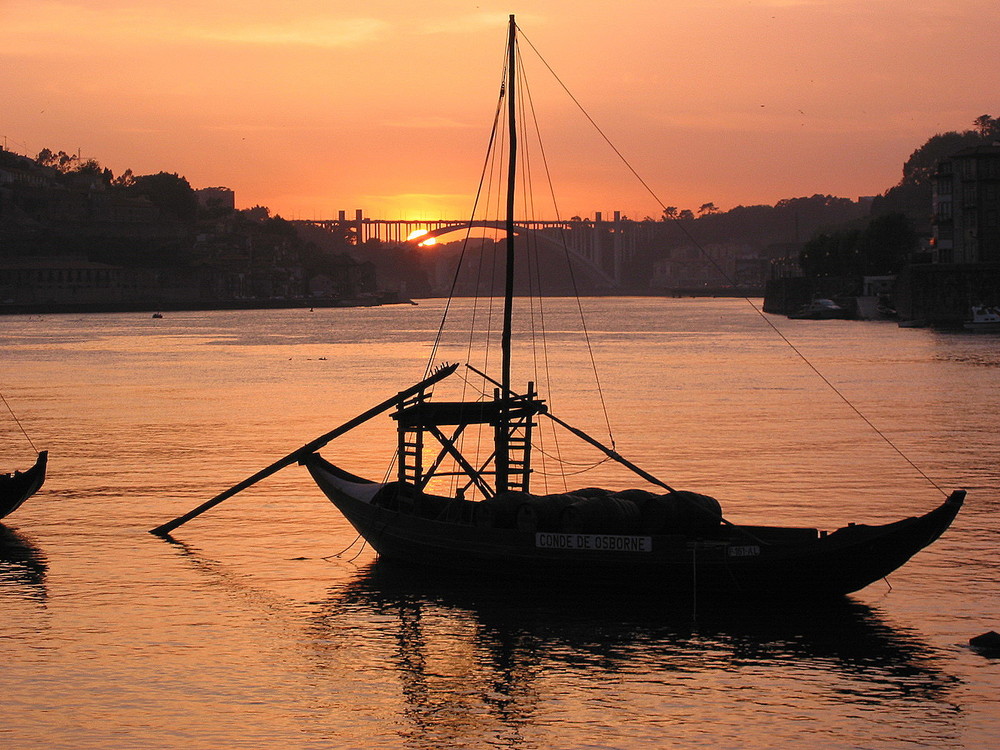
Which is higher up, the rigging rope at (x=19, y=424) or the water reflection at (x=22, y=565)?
the rigging rope at (x=19, y=424)

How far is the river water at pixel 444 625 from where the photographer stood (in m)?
15.5

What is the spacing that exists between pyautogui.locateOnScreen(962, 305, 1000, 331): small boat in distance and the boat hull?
9940 cm

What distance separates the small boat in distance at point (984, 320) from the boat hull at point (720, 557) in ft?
326

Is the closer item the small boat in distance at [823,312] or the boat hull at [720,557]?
the boat hull at [720,557]

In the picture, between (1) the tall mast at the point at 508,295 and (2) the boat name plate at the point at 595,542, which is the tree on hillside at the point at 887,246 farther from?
(2) the boat name plate at the point at 595,542

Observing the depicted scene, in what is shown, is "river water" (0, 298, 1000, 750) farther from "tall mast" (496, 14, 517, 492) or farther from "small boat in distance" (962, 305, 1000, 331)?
"small boat in distance" (962, 305, 1000, 331)

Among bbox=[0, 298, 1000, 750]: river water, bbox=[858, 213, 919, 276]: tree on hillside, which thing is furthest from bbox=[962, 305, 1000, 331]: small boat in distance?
bbox=[0, 298, 1000, 750]: river water

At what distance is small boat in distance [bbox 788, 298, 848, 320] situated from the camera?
6289 inches

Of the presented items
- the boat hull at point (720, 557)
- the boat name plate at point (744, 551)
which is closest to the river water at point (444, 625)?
the boat hull at point (720, 557)

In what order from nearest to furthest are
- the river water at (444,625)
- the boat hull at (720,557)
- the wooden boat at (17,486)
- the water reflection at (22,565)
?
the river water at (444,625) → the boat hull at (720,557) → the water reflection at (22,565) → the wooden boat at (17,486)

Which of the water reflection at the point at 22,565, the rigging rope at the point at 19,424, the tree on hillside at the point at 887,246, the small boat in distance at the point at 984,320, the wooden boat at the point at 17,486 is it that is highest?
the tree on hillside at the point at 887,246

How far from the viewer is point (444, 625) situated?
19.6m

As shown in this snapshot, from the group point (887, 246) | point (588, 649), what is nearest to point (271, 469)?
point (588, 649)

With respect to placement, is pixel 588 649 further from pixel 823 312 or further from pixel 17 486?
pixel 823 312
